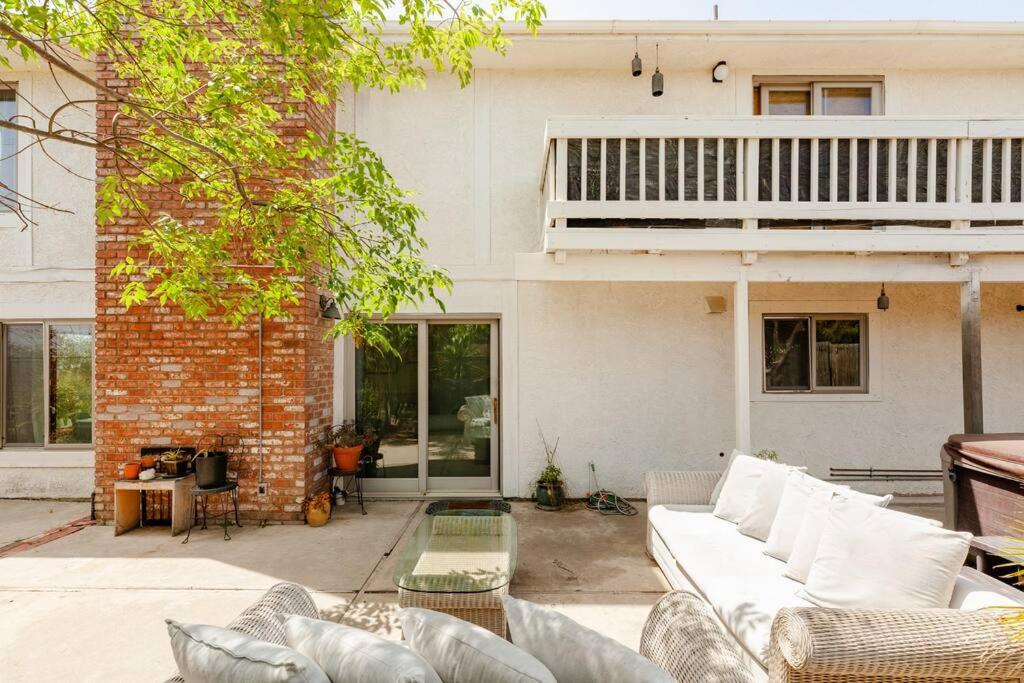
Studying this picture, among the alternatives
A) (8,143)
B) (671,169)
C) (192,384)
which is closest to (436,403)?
(192,384)

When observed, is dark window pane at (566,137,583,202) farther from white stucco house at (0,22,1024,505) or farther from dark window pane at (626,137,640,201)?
white stucco house at (0,22,1024,505)

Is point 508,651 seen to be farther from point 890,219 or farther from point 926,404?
point 926,404

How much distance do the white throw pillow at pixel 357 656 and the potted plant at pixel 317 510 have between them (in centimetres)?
347

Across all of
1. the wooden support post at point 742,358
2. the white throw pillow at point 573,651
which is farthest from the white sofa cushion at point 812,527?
the wooden support post at point 742,358

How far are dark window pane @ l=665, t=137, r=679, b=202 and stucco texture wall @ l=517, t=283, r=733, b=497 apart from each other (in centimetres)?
141

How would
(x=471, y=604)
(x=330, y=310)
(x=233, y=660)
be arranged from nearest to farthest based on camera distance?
(x=233, y=660), (x=471, y=604), (x=330, y=310)

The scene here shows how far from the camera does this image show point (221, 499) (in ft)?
15.3

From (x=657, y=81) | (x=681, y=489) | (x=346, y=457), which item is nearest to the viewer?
(x=681, y=489)

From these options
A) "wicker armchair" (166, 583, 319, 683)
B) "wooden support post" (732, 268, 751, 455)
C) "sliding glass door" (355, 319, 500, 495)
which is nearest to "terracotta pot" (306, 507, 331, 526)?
"sliding glass door" (355, 319, 500, 495)

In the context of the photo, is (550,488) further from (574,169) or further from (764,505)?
(574,169)

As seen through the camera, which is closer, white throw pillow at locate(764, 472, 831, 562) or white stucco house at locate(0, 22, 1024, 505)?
white throw pillow at locate(764, 472, 831, 562)

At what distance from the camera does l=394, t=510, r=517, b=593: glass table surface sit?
2.65m

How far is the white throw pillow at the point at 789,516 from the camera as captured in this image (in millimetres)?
2641

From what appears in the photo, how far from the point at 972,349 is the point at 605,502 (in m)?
3.84
